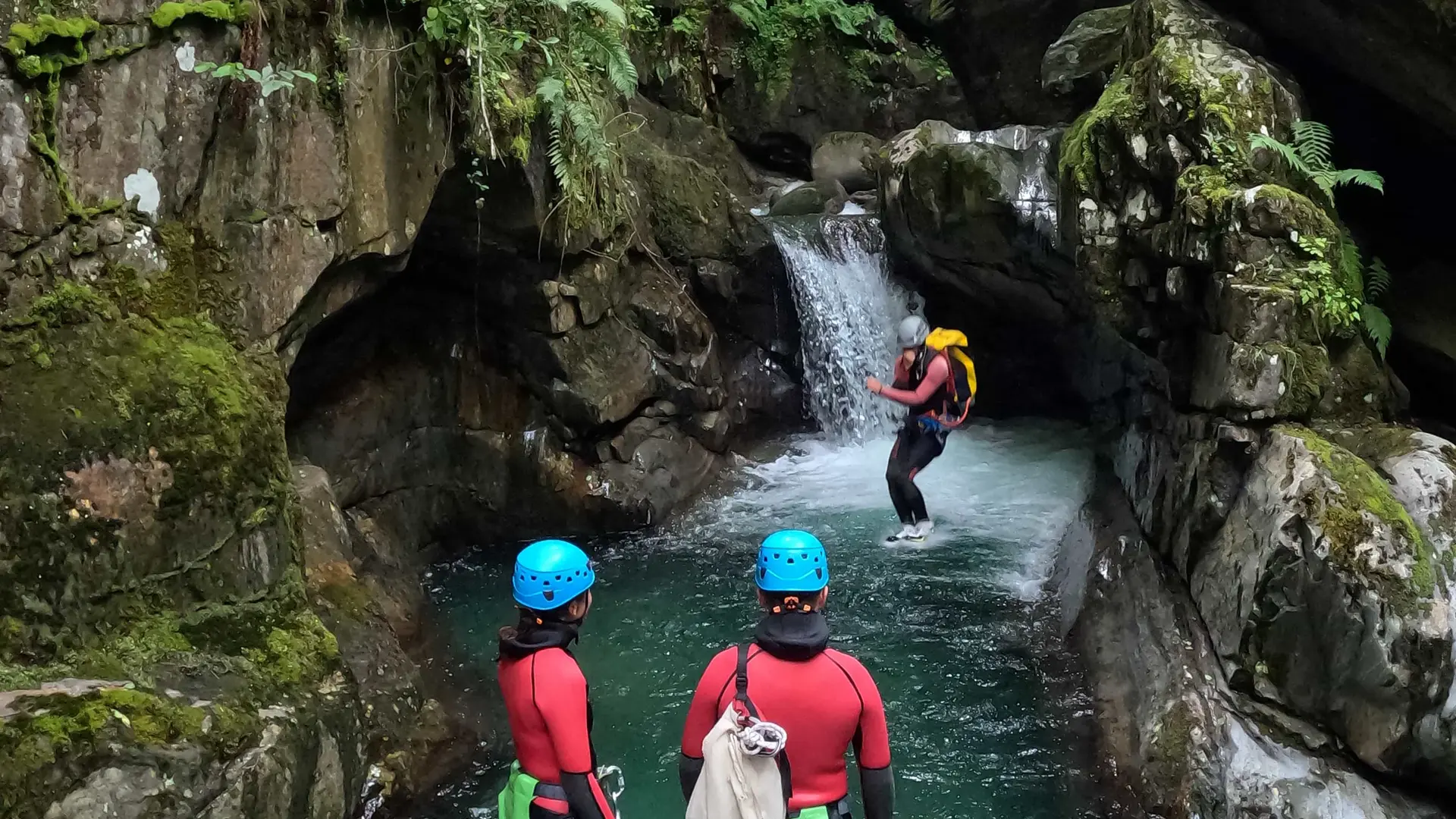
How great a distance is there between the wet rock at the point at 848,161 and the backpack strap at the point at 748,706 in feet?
38.1

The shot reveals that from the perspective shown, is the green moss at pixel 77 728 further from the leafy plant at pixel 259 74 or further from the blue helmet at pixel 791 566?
the leafy plant at pixel 259 74

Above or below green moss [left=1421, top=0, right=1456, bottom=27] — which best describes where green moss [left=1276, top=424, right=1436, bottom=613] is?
below

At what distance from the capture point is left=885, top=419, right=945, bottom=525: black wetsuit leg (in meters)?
8.43

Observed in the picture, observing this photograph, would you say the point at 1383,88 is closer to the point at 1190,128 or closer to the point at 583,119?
the point at 1190,128

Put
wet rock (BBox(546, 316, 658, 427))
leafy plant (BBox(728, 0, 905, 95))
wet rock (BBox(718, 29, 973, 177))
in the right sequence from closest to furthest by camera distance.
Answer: wet rock (BBox(546, 316, 658, 427))
leafy plant (BBox(728, 0, 905, 95))
wet rock (BBox(718, 29, 973, 177))

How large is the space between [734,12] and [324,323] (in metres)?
9.41

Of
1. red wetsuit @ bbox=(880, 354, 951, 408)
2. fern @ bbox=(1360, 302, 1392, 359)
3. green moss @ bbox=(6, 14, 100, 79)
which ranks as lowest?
red wetsuit @ bbox=(880, 354, 951, 408)

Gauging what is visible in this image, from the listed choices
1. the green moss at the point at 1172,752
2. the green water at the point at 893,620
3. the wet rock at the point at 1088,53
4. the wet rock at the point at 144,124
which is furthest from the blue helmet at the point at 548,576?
the wet rock at the point at 1088,53

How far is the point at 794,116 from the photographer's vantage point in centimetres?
1496

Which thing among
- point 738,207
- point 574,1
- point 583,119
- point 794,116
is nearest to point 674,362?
point 738,207

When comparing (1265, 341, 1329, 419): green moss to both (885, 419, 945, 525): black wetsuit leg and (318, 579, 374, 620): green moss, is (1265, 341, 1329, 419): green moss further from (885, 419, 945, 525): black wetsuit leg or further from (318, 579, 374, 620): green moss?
(318, 579, 374, 620): green moss

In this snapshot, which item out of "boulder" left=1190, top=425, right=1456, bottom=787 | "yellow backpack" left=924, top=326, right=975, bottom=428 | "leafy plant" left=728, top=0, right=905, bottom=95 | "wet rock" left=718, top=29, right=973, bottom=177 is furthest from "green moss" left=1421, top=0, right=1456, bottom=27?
"leafy plant" left=728, top=0, right=905, bottom=95

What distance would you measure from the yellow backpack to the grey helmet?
8 centimetres

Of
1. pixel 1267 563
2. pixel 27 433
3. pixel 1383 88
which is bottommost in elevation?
pixel 1267 563
